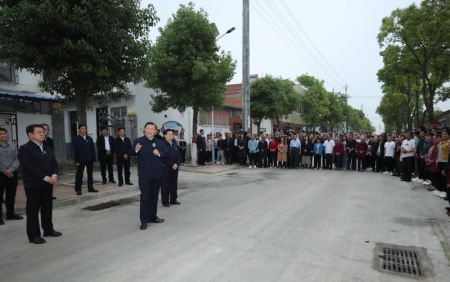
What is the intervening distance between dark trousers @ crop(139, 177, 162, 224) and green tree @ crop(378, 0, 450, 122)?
18862mm

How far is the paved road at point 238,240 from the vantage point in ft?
14.4

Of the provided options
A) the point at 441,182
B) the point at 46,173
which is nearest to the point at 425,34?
the point at 441,182

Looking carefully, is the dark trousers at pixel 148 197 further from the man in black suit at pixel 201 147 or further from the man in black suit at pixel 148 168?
the man in black suit at pixel 201 147

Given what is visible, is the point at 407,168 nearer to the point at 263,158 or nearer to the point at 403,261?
the point at 263,158

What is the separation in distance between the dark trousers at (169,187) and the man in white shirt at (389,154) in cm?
1086

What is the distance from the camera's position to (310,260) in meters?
4.80

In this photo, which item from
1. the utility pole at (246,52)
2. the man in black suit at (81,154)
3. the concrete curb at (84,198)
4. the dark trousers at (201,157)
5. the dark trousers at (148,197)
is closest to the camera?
the dark trousers at (148,197)

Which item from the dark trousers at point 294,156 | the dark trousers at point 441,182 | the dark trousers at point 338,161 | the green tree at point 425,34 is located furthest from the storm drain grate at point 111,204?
the green tree at point 425,34

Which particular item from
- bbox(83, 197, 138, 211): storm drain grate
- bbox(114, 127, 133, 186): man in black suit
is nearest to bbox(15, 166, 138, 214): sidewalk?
bbox(114, 127, 133, 186): man in black suit

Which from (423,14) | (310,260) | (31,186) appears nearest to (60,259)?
(31,186)

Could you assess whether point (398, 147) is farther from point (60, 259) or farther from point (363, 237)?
point (60, 259)

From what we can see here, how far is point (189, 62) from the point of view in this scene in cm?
1775

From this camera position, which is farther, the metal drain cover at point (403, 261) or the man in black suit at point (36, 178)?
the man in black suit at point (36, 178)

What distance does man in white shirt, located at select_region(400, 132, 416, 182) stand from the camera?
512 inches
